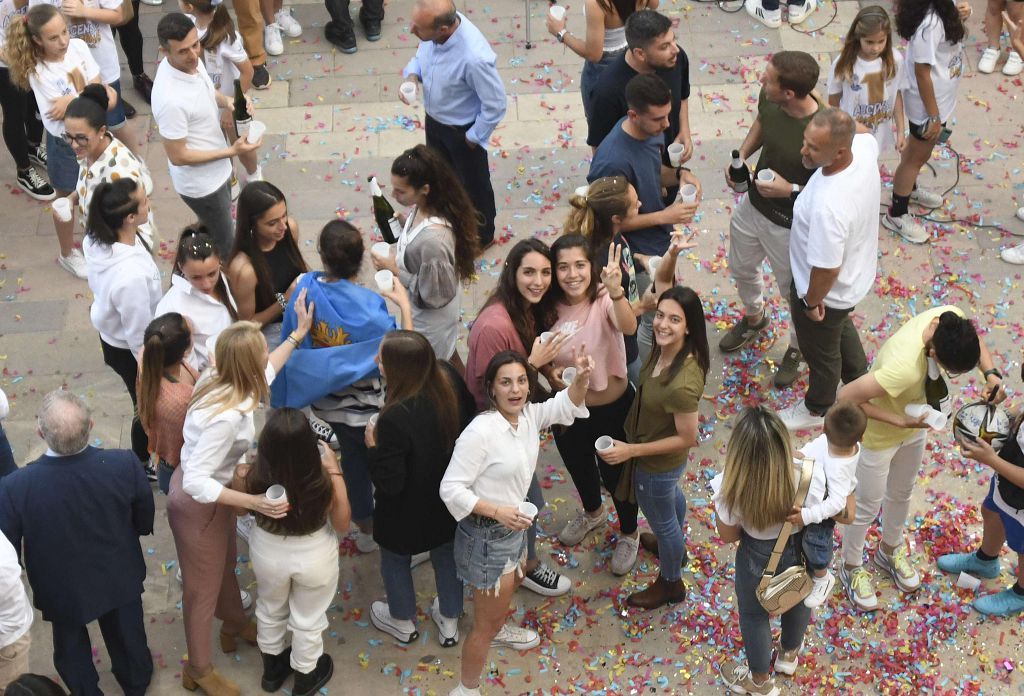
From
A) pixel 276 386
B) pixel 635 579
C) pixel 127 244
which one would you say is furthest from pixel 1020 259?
pixel 127 244

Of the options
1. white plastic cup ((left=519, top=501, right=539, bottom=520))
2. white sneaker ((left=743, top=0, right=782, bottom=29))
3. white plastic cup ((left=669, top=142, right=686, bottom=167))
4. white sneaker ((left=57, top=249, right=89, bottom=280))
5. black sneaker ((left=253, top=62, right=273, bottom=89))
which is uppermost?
white plastic cup ((left=669, top=142, right=686, bottom=167))

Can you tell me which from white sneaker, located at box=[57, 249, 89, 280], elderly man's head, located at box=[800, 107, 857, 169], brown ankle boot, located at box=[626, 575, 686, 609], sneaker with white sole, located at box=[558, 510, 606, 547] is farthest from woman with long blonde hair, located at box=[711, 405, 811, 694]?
white sneaker, located at box=[57, 249, 89, 280]

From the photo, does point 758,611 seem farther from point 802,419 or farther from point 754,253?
point 754,253

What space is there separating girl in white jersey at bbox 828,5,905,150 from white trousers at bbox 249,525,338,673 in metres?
3.94

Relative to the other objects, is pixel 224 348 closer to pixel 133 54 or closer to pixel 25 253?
pixel 25 253

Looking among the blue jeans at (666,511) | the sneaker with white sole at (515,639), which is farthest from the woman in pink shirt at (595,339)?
the sneaker with white sole at (515,639)

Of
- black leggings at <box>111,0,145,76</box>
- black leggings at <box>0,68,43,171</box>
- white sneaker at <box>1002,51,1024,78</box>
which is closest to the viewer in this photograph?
black leggings at <box>0,68,43,171</box>

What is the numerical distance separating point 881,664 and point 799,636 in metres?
0.50

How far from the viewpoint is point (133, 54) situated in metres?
8.94

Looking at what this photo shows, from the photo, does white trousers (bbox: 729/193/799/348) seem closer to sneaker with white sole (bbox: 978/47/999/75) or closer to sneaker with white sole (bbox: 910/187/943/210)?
sneaker with white sole (bbox: 910/187/943/210)

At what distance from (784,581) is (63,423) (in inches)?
112

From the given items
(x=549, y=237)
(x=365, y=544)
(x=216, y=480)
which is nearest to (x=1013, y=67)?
(x=549, y=237)

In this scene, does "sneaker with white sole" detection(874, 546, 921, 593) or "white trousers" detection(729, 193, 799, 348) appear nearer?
"sneaker with white sole" detection(874, 546, 921, 593)

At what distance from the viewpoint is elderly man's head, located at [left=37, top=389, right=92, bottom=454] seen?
4.53 m
